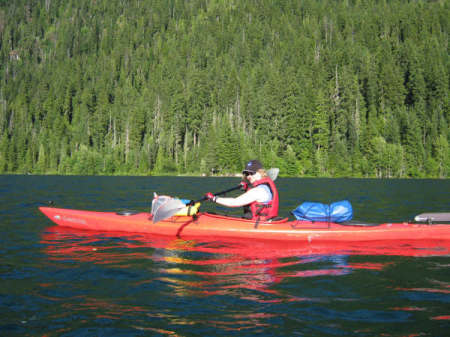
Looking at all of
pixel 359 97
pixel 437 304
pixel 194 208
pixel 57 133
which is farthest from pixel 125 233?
pixel 57 133

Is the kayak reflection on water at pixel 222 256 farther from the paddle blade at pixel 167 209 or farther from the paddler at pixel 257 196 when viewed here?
the paddler at pixel 257 196

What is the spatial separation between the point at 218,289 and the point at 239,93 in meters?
95.5

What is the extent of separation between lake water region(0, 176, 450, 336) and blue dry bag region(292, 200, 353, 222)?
102 centimetres

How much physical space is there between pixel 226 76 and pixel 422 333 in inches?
4064

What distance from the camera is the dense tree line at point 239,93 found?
80062 millimetres

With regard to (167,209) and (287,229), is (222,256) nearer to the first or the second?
(287,229)

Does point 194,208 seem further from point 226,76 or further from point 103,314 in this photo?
point 226,76

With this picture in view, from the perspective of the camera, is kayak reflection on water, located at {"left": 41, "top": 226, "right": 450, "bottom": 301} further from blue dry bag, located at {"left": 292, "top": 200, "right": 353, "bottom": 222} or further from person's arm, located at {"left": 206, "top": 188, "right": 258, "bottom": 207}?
person's arm, located at {"left": 206, "top": 188, "right": 258, "bottom": 207}

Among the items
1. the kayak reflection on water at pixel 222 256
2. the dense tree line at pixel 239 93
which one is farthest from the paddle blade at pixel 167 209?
the dense tree line at pixel 239 93

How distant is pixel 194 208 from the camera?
38.2ft

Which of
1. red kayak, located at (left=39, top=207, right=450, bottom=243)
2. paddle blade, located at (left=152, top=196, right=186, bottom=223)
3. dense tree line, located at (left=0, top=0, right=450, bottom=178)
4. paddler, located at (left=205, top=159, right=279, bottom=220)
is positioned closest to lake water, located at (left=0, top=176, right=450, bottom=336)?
red kayak, located at (left=39, top=207, right=450, bottom=243)

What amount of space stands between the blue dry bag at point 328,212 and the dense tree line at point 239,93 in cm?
6549

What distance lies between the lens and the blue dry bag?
1084 cm

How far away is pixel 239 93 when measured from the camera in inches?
3959
